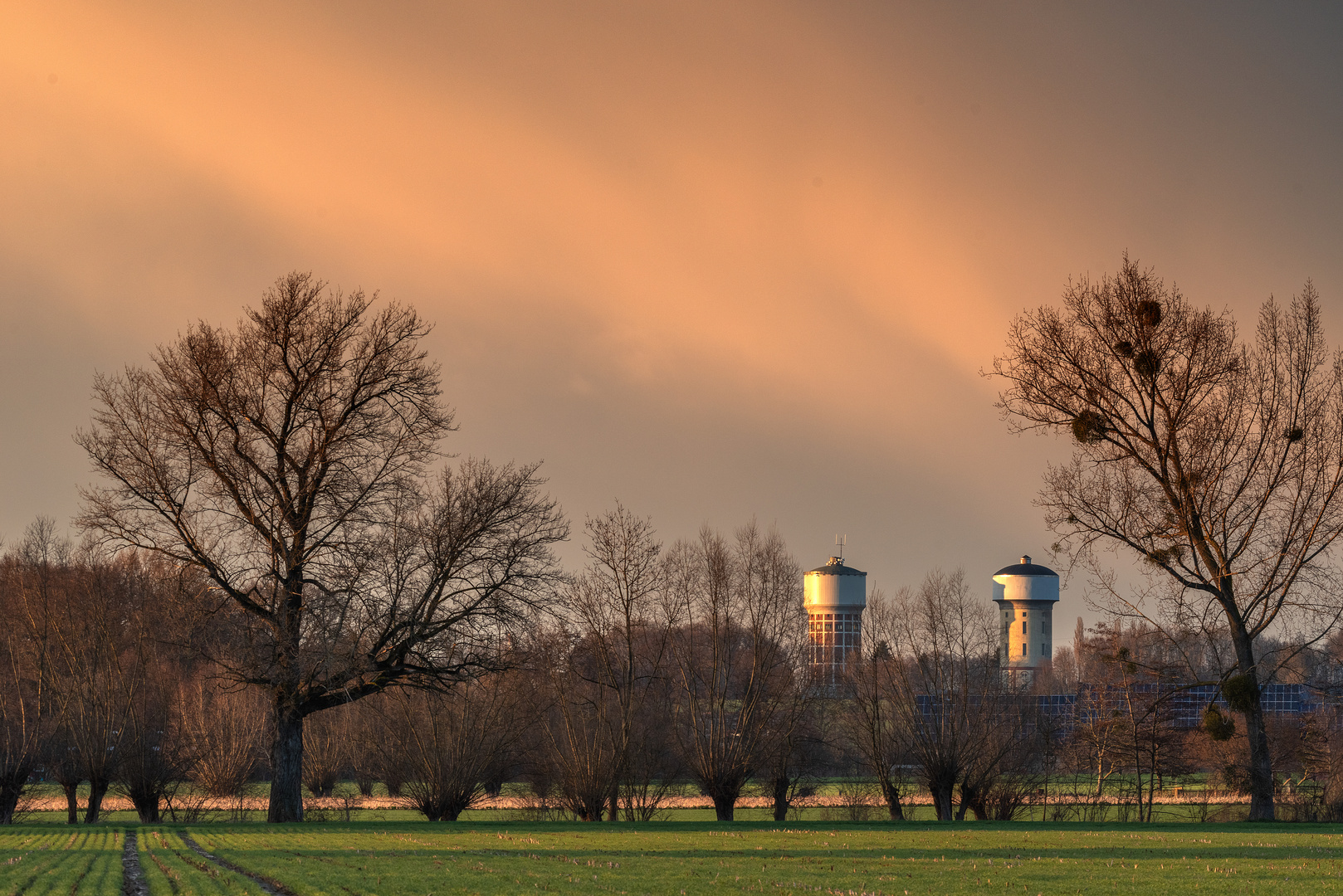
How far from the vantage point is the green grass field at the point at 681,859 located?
1609cm

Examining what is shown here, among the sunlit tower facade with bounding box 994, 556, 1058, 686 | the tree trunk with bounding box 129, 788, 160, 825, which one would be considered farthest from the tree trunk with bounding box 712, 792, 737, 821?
the sunlit tower facade with bounding box 994, 556, 1058, 686

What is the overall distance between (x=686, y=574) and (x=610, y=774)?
864 cm

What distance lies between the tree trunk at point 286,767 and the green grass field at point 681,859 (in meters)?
0.75

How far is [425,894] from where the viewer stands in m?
15.1

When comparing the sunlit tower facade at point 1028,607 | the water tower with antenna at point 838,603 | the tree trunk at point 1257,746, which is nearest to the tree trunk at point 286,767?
the tree trunk at point 1257,746

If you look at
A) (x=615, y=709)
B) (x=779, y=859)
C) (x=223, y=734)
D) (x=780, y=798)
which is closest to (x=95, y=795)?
(x=223, y=734)

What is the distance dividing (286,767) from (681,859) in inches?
610

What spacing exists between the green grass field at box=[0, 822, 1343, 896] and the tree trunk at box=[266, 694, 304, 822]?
0.75 metres

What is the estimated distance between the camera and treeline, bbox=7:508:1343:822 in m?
38.0

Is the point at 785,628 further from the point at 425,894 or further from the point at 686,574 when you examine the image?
the point at 425,894

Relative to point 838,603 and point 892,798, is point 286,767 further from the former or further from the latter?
point 838,603

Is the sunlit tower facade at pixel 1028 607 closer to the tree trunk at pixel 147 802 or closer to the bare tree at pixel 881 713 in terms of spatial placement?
the bare tree at pixel 881 713

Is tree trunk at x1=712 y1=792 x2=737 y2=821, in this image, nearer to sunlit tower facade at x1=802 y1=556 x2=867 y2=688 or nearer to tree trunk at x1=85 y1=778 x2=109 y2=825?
tree trunk at x1=85 y1=778 x2=109 y2=825

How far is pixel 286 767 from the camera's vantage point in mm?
31688
